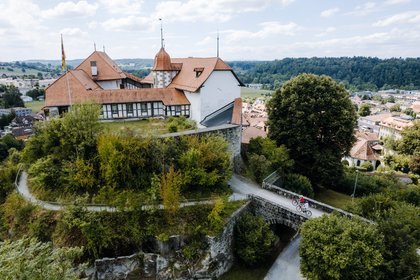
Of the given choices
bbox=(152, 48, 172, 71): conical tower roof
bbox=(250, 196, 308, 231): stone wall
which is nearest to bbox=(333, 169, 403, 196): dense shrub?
bbox=(250, 196, 308, 231): stone wall

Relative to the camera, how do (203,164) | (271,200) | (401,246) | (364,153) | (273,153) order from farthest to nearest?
(364,153) → (273,153) → (271,200) → (203,164) → (401,246)

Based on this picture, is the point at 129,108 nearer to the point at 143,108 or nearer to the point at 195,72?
the point at 143,108

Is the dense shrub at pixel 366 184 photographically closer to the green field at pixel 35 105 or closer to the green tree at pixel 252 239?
the green tree at pixel 252 239

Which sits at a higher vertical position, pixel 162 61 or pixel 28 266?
pixel 162 61

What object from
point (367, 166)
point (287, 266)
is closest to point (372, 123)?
point (367, 166)

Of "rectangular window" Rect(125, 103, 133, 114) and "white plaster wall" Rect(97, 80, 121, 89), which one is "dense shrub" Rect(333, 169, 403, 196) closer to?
"rectangular window" Rect(125, 103, 133, 114)

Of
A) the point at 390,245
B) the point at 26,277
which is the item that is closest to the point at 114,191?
the point at 26,277
